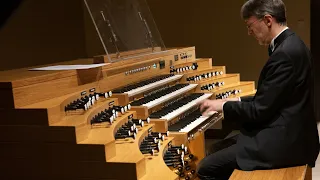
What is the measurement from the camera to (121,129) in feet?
8.29

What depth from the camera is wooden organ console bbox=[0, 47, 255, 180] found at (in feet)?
6.68

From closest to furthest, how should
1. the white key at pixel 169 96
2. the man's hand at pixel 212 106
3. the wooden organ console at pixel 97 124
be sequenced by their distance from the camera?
the wooden organ console at pixel 97 124
the man's hand at pixel 212 106
the white key at pixel 169 96

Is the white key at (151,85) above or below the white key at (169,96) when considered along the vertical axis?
above

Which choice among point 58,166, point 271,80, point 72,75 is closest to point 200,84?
point 72,75

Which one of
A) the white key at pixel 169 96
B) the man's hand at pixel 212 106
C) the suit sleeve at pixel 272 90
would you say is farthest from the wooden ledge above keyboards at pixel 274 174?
the white key at pixel 169 96

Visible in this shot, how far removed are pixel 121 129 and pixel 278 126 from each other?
922mm

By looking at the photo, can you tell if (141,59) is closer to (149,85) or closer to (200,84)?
(149,85)

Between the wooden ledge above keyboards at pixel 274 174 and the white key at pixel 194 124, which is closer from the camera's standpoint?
the wooden ledge above keyboards at pixel 274 174

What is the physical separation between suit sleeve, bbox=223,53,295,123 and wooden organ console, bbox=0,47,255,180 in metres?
0.55

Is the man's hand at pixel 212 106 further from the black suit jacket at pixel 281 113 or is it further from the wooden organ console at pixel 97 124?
the wooden organ console at pixel 97 124

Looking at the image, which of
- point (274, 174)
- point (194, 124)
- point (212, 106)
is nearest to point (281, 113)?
point (274, 174)

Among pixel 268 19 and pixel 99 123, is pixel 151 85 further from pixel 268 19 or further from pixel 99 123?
pixel 268 19

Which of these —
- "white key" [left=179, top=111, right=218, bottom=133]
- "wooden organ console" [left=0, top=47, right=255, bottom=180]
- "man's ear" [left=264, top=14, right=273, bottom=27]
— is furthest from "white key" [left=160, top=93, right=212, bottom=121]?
"man's ear" [left=264, top=14, right=273, bottom=27]

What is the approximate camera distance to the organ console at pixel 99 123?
2.04 metres
